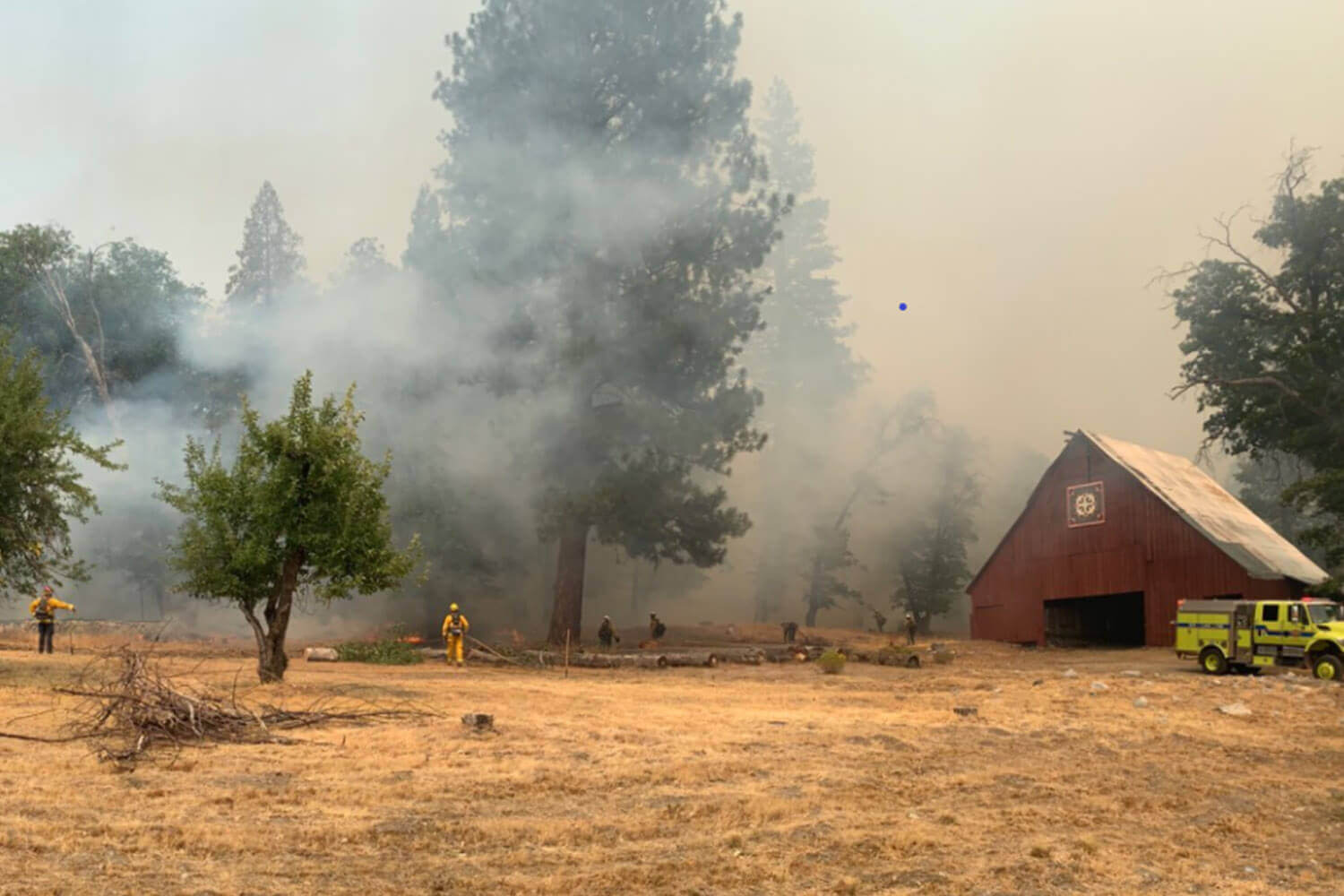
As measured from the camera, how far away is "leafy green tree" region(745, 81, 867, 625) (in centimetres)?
5831

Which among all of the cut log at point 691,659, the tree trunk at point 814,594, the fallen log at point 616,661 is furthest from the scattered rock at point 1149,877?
the tree trunk at point 814,594

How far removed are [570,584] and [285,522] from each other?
16408 mm

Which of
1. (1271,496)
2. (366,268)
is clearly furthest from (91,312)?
(1271,496)

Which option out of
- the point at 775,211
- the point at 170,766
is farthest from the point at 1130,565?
the point at 170,766

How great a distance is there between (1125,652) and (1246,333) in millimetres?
11664

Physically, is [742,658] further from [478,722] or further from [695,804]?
[695,804]

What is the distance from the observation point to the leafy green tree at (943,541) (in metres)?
54.4

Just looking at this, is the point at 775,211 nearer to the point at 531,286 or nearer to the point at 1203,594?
the point at 531,286

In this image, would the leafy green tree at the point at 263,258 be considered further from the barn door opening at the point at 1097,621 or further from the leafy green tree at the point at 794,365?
the barn door opening at the point at 1097,621

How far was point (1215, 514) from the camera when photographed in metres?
38.8

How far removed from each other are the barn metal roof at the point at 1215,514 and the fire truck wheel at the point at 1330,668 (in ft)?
34.1

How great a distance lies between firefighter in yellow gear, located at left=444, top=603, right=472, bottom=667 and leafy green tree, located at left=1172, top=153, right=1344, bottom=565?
81.4 ft

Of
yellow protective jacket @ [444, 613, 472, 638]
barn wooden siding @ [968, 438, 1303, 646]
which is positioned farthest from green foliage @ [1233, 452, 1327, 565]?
yellow protective jacket @ [444, 613, 472, 638]

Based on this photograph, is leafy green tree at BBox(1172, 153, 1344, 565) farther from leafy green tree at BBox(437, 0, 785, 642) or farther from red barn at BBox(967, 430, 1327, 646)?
leafy green tree at BBox(437, 0, 785, 642)
